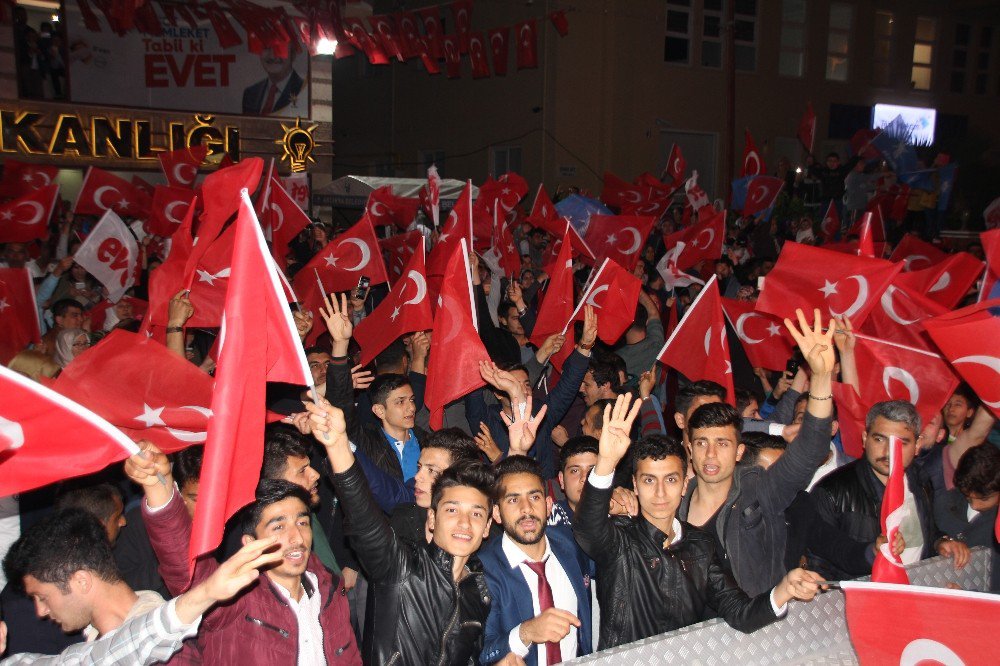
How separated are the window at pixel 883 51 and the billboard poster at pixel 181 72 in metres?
16.6

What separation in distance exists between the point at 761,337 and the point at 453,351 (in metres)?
2.88

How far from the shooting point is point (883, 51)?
25922 mm

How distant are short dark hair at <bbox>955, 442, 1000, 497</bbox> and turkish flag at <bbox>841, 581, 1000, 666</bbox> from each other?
2.16m

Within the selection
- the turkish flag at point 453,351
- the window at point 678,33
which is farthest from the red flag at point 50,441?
the window at point 678,33

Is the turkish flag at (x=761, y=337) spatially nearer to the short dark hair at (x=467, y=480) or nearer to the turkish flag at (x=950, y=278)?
the turkish flag at (x=950, y=278)

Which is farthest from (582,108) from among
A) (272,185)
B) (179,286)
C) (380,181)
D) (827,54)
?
(179,286)

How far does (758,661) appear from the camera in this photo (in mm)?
3094

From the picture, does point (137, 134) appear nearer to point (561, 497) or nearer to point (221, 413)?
point (561, 497)

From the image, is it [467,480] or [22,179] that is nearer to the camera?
[467,480]

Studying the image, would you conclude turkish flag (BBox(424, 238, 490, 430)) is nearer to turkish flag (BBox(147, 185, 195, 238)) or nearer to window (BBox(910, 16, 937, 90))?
turkish flag (BBox(147, 185, 195, 238))

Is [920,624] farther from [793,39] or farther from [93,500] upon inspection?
[793,39]

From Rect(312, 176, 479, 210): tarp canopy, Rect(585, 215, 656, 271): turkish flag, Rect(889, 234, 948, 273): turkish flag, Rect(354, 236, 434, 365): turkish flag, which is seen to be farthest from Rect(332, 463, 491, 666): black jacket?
Rect(312, 176, 479, 210): tarp canopy

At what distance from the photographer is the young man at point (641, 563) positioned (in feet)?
11.5

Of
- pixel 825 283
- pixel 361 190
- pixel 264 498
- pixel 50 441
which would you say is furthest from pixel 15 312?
pixel 361 190
